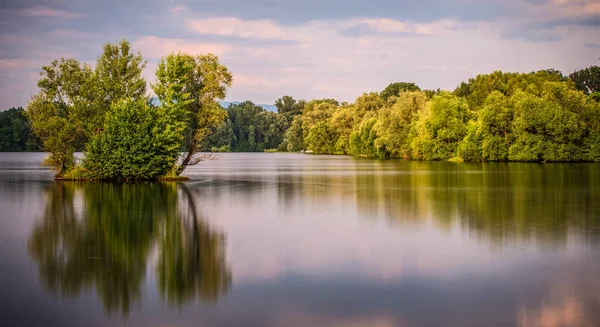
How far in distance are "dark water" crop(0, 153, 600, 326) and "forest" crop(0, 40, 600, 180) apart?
1402 cm

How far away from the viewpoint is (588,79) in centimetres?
11594

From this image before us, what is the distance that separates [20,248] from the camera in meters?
15.5

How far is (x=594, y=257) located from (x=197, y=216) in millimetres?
12916

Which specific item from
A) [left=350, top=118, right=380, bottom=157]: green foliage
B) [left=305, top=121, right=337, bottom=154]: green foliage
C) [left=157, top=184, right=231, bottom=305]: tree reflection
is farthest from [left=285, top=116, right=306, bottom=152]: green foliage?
[left=157, top=184, right=231, bottom=305]: tree reflection

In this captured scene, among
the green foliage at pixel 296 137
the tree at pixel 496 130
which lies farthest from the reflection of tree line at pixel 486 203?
the green foliage at pixel 296 137

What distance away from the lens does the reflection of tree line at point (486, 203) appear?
17984 millimetres

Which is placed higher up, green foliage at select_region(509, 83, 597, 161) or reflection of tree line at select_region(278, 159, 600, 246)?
green foliage at select_region(509, 83, 597, 161)

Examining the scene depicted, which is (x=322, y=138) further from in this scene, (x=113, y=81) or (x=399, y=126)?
(x=113, y=81)

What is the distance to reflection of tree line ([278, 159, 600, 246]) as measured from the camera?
17984mm

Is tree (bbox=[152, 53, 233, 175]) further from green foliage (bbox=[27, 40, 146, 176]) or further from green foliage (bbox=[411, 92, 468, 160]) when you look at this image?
green foliage (bbox=[411, 92, 468, 160])

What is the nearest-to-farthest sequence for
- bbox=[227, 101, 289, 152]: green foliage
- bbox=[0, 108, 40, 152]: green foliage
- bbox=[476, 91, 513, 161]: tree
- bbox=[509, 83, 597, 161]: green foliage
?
1. bbox=[509, 83, 597, 161]: green foliage
2. bbox=[476, 91, 513, 161]: tree
3. bbox=[0, 108, 40, 152]: green foliage
4. bbox=[227, 101, 289, 152]: green foliage

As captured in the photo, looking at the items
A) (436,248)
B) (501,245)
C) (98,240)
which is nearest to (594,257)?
(501,245)

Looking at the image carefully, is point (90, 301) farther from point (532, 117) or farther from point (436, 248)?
point (532, 117)

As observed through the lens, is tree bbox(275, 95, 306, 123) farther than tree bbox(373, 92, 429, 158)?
Yes
